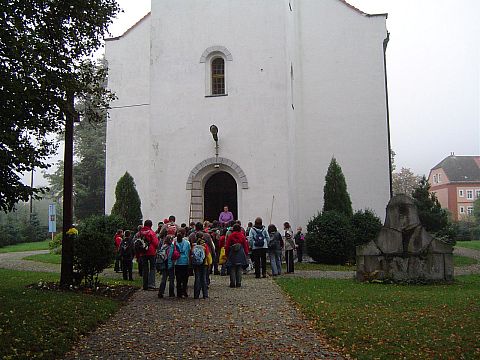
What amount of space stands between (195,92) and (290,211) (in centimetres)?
604

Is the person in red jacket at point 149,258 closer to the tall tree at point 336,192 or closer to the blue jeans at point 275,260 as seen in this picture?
the blue jeans at point 275,260

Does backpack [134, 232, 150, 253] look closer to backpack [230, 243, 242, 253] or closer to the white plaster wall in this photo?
backpack [230, 243, 242, 253]

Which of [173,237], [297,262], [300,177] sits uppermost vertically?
[300,177]

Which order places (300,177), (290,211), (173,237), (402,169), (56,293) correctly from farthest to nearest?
(402,169), (300,177), (290,211), (173,237), (56,293)

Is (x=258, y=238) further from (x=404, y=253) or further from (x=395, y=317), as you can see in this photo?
(x=395, y=317)

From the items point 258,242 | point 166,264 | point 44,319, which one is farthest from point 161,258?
point 258,242

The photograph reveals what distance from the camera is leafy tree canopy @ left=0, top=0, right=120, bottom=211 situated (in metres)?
8.00

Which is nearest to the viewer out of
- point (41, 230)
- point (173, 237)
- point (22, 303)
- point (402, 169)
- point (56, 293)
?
point (22, 303)

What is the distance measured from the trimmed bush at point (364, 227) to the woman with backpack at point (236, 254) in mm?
7742

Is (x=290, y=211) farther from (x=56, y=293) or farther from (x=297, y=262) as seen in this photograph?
(x=56, y=293)

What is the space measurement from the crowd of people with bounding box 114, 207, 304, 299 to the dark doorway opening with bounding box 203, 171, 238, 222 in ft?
9.80

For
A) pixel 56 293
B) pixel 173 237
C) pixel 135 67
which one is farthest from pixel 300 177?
pixel 56 293

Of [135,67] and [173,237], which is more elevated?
[135,67]

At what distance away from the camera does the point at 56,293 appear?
10930 mm
